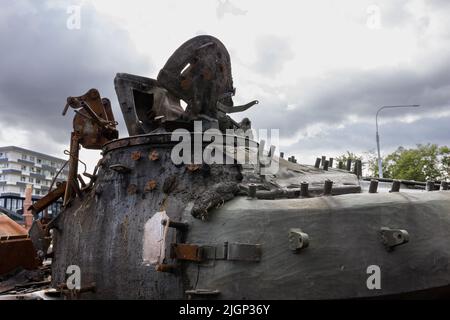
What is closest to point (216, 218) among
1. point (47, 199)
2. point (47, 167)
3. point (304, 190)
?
point (304, 190)

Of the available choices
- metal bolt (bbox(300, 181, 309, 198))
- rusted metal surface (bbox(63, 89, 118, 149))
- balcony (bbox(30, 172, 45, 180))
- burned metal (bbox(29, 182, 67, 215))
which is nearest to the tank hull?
metal bolt (bbox(300, 181, 309, 198))

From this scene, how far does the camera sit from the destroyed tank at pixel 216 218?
4258 millimetres

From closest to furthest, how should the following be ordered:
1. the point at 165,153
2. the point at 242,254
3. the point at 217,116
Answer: the point at 242,254 → the point at 165,153 → the point at 217,116

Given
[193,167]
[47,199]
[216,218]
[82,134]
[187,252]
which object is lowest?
[187,252]

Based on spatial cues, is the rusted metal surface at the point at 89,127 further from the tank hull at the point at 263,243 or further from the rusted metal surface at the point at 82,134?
the tank hull at the point at 263,243

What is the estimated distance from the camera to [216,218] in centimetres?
490

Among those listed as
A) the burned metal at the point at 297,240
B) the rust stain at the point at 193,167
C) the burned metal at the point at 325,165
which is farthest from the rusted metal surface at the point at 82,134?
the burned metal at the point at 297,240

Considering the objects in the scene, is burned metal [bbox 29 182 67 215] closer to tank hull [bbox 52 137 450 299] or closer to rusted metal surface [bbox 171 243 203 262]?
tank hull [bbox 52 137 450 299]

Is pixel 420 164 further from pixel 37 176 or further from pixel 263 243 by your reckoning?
pixel 37 176

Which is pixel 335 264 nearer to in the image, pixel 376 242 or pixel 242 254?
pixel 376 242

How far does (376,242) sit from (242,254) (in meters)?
1.18

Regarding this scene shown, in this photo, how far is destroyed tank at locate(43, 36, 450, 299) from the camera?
4258 millimetres

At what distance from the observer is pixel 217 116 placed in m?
6.99
